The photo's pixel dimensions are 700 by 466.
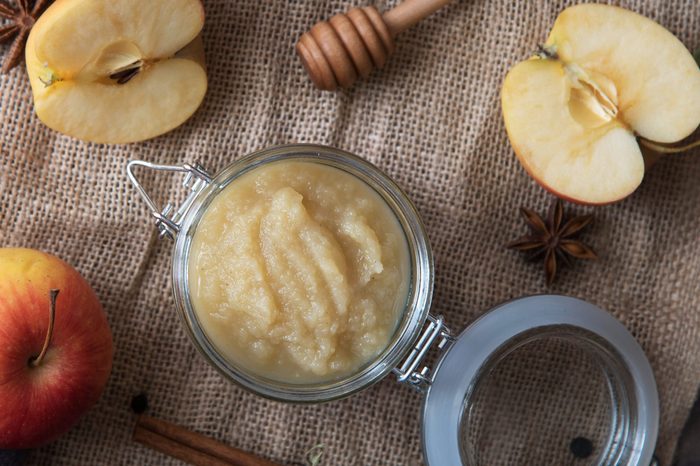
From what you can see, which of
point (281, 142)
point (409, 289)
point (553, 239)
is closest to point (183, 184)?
point (281, 142)

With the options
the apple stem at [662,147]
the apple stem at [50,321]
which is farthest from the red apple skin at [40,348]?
the apple stem at [662,147]

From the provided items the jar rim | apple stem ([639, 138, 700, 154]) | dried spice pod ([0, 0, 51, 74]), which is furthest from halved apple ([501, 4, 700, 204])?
dried spice pod ([0, 0, 51, 74])

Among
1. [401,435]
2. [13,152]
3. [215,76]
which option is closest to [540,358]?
[401,435]

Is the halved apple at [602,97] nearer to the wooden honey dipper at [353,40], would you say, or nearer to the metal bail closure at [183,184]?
the wooden honey dipper at [353,40]

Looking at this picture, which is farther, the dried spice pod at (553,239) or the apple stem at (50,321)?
the dried spice pod at (553,239)

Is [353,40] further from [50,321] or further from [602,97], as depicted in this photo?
[50,321]

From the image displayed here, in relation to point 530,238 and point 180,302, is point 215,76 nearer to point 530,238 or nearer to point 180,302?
point 180,302
